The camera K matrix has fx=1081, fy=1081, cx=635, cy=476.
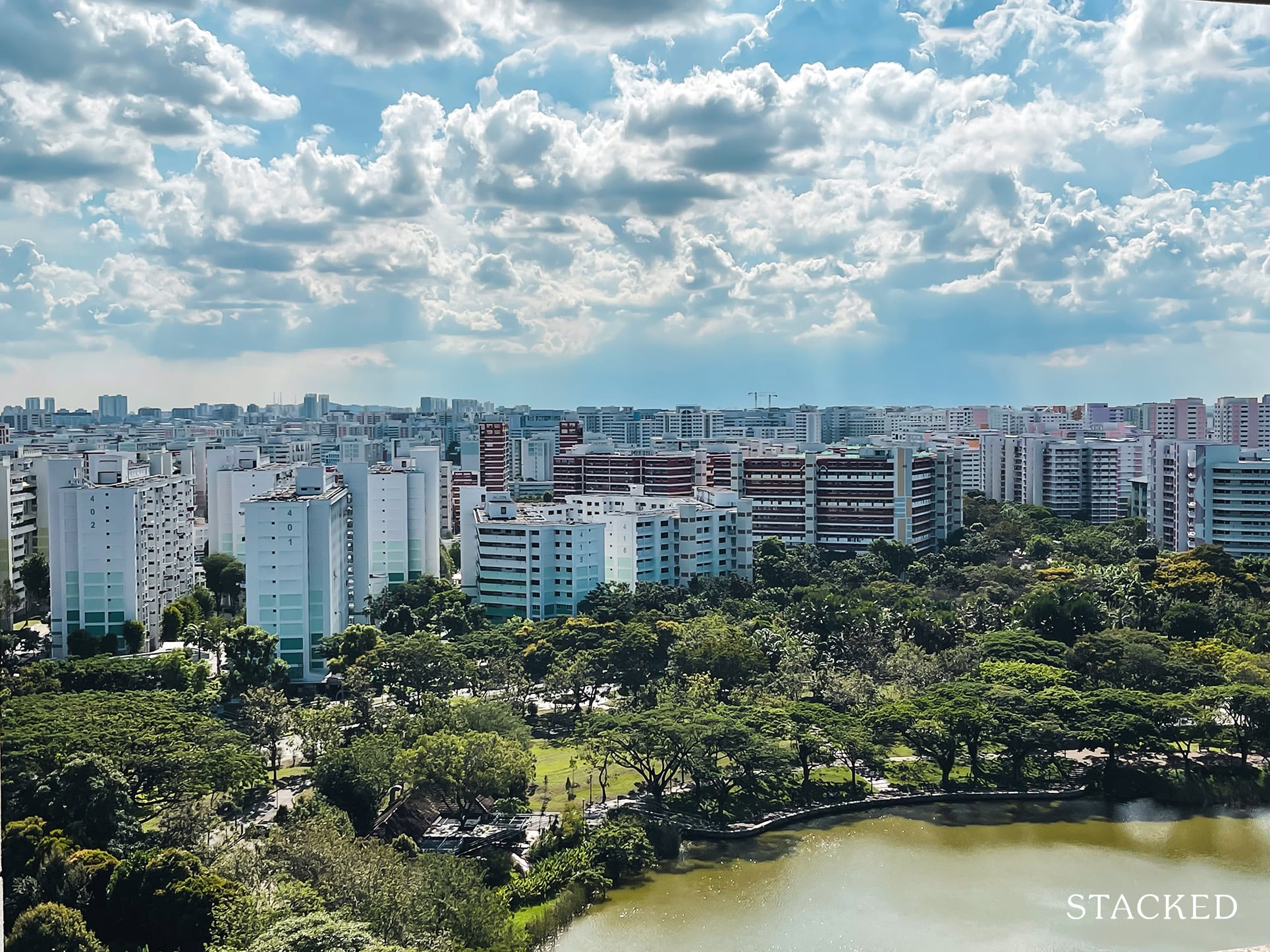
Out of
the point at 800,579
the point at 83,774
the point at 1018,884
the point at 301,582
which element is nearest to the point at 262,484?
the point at 301,582

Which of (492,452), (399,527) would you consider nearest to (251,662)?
(399,527)

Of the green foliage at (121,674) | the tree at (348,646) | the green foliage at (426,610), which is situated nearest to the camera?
the green foliage at (121,674)

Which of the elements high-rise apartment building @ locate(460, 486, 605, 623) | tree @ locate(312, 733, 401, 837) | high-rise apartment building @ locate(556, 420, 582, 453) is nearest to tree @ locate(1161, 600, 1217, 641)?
high-rise apartment building @ locate(460, 486, 605, 623)

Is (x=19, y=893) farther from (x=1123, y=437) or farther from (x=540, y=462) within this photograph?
(x=1123, y=437)

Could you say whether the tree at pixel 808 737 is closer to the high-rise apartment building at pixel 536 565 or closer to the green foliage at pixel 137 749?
A: the green foliage at pixel 137 749

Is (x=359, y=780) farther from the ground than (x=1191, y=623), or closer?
closer

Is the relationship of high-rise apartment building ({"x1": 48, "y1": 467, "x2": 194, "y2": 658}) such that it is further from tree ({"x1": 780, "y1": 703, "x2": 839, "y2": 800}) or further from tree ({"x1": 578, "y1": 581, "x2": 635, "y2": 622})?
tree ({"x1": 780, "y1": 703, "x2": 839, "y2": 800})

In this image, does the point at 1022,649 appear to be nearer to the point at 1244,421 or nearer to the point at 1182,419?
the point at 1244,421

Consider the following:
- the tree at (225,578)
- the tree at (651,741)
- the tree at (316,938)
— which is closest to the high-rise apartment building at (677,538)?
the tree at (225,578)
